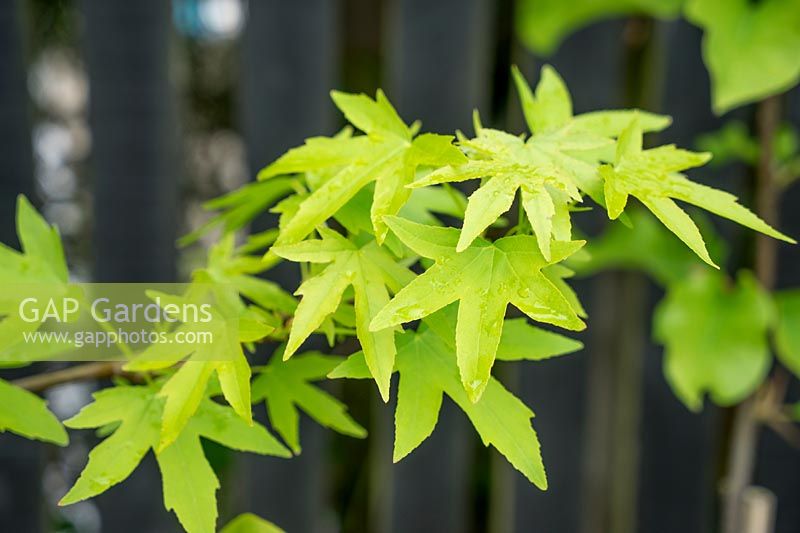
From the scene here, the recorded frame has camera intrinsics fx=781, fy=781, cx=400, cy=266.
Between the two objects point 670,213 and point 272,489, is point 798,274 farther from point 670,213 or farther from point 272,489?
point 670,213

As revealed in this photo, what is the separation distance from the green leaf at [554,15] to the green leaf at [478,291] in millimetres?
847

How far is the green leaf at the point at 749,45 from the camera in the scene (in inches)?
30.5

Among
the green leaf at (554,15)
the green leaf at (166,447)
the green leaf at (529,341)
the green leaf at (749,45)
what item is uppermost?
the green leaf at (554,15)

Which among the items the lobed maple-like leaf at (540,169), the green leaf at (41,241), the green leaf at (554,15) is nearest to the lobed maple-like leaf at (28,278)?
the green leaf at (41,241)

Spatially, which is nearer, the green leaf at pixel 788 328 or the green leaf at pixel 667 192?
the green leaf at pixel 667 192

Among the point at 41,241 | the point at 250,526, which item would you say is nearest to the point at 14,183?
the point at 41,241

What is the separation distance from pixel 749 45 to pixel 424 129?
1.55 feet

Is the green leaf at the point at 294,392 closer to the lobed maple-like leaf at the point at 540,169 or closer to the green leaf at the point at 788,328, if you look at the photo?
the lobed maple-like leaf at the point at 540,169

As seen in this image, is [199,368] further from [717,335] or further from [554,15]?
[554,15]

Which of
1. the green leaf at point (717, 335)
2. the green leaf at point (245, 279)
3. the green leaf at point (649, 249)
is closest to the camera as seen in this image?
the green leaf at point (245, 279)

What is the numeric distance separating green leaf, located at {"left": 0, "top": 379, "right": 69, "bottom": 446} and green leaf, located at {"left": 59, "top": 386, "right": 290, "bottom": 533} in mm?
30

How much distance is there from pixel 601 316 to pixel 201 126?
1.21 meters

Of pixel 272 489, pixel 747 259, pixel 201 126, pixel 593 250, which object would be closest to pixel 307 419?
pixel 272 489

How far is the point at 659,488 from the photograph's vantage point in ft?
4.16
